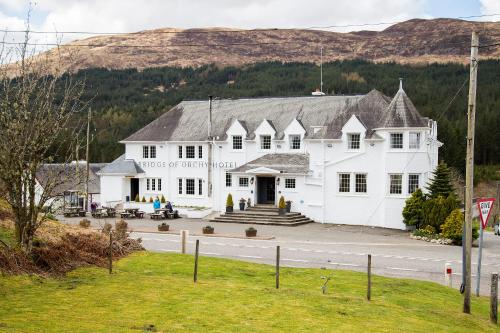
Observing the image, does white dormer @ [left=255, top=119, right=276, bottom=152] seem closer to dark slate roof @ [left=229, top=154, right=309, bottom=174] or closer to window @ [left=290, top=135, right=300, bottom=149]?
dark slate roof @ [left=229, top=154, right=309, bottom=174]

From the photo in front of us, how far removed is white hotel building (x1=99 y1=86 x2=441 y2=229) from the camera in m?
41.1

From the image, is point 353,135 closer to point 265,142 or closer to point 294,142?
point 294,142

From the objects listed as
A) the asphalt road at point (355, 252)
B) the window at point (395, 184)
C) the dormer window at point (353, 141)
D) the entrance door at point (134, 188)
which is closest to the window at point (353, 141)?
the dormer window at point (353, 141)

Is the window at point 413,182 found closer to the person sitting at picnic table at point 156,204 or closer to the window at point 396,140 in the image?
the window at point 396,140

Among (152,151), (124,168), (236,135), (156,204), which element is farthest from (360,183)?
(124,168)

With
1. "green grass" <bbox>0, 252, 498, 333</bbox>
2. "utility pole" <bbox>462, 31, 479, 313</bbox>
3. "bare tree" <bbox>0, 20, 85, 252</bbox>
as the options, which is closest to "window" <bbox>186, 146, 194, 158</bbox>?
"green grass" <bbox>0, 252, 498, 333</bbox>

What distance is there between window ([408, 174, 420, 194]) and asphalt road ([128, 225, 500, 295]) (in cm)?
424

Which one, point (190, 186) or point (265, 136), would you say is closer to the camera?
point (265, 136)

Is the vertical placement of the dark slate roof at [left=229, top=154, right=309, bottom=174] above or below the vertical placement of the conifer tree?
above

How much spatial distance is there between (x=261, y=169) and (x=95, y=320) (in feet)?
113

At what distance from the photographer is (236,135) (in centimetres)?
4981

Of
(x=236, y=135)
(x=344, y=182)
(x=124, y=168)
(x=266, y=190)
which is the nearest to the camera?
(x=344, y=182)

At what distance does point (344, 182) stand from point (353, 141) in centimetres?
315

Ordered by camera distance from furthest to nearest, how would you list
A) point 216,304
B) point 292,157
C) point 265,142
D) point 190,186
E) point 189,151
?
1. point 189,151
2. point 190,186
3. point 265,142
4. point 292,157
5. point 216,304
